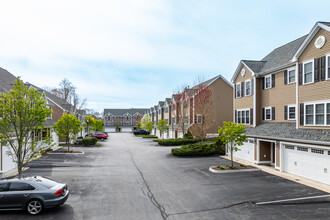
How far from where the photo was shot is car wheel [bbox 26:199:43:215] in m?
9.60

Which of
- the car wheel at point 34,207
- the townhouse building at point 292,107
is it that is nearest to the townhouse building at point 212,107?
the townhouse building at point 292,107

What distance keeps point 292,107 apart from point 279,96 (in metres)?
1.79

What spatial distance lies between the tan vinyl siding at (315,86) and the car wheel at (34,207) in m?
16.5

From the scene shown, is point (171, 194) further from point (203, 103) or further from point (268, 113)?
point (203, 103)

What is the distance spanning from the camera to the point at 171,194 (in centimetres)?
1236

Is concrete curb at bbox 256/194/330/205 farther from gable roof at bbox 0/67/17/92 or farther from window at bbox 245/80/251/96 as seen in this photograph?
gable roof at bbox 0/67/17/92

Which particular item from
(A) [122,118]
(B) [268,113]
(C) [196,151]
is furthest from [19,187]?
(A) [122,118]

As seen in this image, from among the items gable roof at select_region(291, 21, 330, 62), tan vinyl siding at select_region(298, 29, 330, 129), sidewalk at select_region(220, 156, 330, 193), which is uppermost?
gable roof at select_region(291, 21, 330, 62)

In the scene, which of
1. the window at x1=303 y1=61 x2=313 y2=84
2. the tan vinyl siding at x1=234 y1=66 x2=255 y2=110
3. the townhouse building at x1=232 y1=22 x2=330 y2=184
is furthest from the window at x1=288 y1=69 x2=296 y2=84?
the tan vinyl siding at x1=234 y1=66 x2=255 y2=110

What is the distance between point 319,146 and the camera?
1441 centimetres

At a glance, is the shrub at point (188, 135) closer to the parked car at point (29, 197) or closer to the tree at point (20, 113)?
the tree at point (20, 113)

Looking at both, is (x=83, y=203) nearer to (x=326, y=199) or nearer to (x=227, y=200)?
(x=227, y=200)

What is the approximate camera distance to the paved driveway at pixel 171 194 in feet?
32.0

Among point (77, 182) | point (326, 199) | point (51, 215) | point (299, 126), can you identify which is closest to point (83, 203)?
point (51, 215)
